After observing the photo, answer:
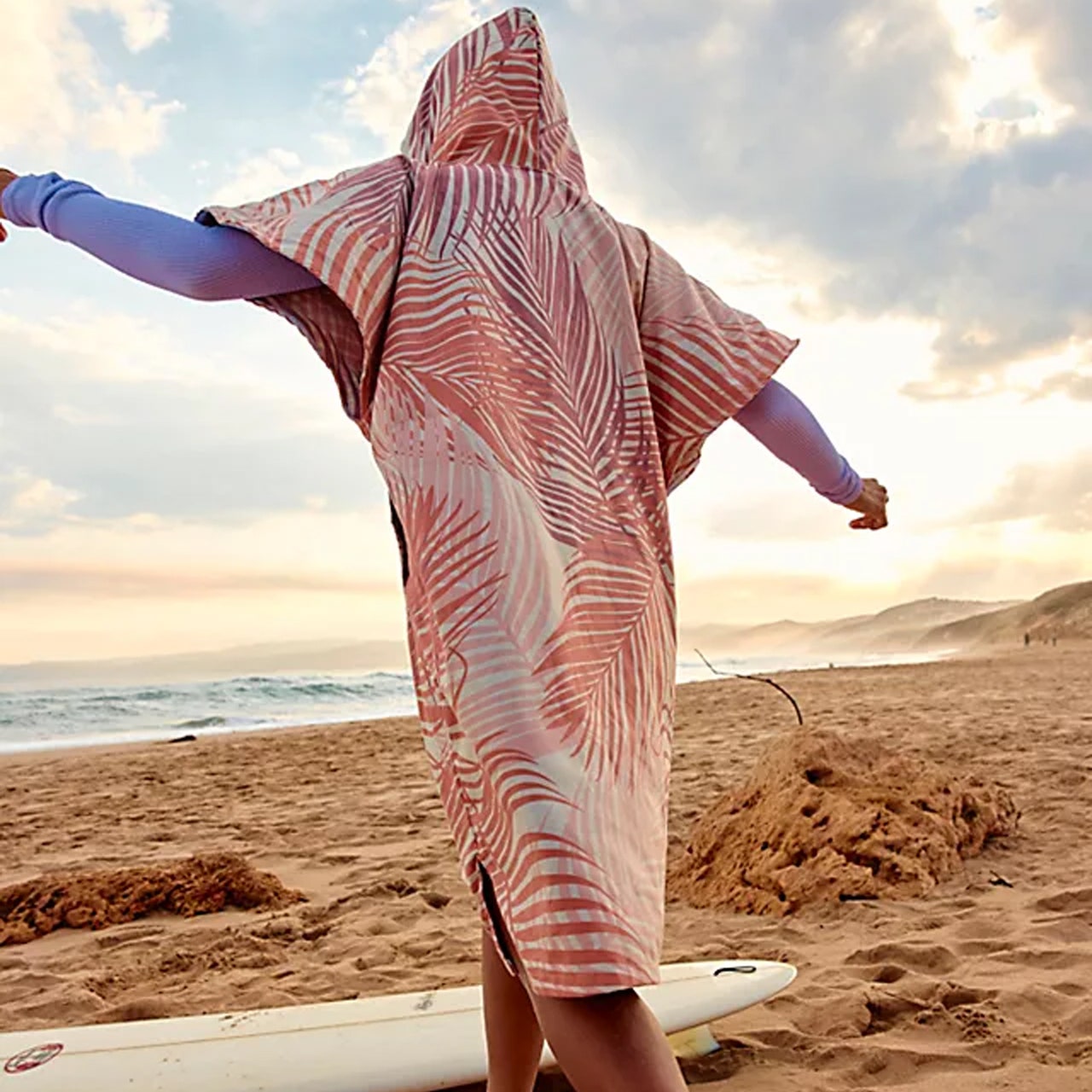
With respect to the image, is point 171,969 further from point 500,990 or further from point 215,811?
point 215,811

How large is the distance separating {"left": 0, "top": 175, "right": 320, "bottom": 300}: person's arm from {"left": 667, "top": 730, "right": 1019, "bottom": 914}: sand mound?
2870 millimetres

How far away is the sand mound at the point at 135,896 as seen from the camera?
3818 millimetres

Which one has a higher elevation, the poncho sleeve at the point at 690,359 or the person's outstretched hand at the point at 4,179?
the person's outstretched hand at the point at 4,179

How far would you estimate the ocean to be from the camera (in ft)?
50.1

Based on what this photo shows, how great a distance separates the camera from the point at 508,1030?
1.24m

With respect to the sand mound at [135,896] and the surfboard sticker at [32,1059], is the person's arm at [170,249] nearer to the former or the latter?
the surfboard sticker at [32,1059]

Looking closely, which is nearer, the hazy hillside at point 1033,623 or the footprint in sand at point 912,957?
the footprint in sand at point 912,957

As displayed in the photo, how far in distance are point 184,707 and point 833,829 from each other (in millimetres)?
17991

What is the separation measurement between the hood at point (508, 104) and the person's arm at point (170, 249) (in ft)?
1.05

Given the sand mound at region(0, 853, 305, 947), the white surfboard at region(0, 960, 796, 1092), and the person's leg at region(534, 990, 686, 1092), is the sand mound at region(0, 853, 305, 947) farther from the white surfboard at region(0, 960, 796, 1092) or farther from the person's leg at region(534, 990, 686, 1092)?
the person's leg at region(534, 990, 686, 1092)

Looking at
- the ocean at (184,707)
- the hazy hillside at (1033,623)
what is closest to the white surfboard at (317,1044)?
the ocean at (184,707)

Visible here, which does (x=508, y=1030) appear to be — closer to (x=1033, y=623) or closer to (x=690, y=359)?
(x=690, y=359)

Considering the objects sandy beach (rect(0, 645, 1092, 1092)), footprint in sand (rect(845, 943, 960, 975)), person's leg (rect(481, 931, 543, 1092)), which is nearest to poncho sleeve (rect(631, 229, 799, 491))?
person's leg (rect(481, 931, 543, 1092))

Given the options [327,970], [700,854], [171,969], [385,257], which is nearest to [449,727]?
[385,257]
